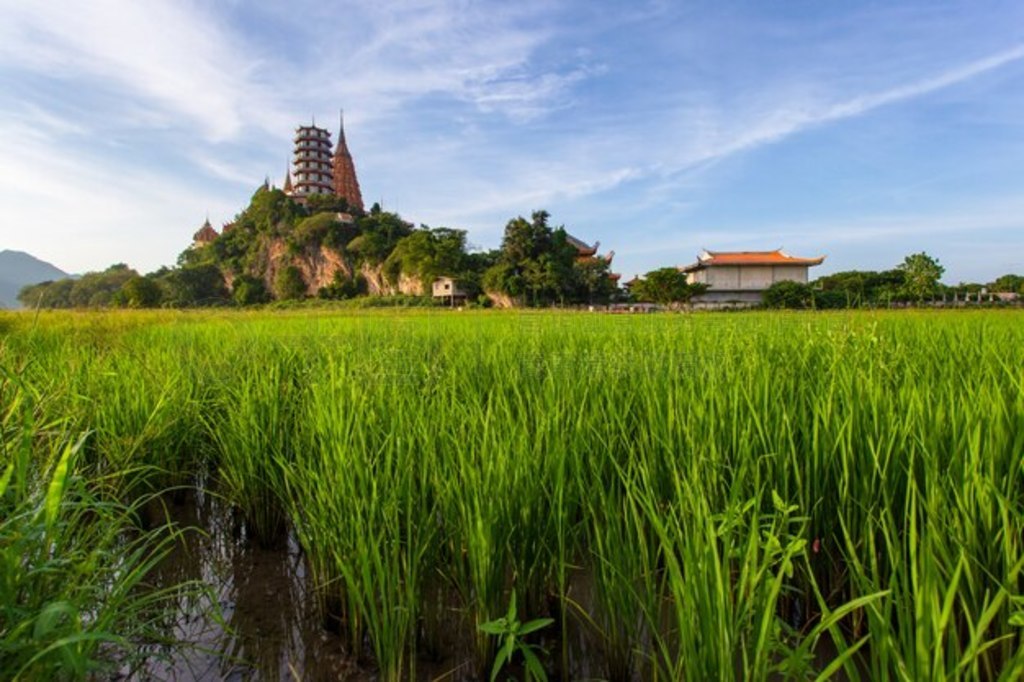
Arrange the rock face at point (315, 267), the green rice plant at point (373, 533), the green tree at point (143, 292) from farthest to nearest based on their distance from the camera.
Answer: the rock face at point (315, 267) → the green tree at point (143, 292) → the green rice plant at point (373, 533)

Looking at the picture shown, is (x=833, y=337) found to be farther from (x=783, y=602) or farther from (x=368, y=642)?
(x=368, y=642)

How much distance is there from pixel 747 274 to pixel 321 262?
3942cm

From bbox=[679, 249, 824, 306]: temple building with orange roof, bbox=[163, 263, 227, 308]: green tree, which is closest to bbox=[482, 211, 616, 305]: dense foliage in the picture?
bbox=[679, 249, 824, 306]: temple building with orange roof

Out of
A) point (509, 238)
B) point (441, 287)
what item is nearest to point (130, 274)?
point (441, 287)

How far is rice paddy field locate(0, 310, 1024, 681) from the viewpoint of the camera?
0.92 metres

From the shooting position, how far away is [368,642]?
1374 millimetres

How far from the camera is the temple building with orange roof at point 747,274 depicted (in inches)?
1400

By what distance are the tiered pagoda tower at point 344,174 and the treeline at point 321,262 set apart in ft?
26.9

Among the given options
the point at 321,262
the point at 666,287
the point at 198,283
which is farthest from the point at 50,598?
the point at 198,283

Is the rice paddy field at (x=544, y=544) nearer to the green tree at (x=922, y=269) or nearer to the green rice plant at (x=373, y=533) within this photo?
the green rice plant at (x=373, y=533)

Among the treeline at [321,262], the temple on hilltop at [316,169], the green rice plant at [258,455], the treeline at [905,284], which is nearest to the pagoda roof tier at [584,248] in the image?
the treeline at [321,262]

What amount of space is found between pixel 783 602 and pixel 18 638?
1.75m

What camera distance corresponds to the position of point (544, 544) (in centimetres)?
134

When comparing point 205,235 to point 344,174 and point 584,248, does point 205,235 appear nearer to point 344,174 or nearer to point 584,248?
point 344,174
